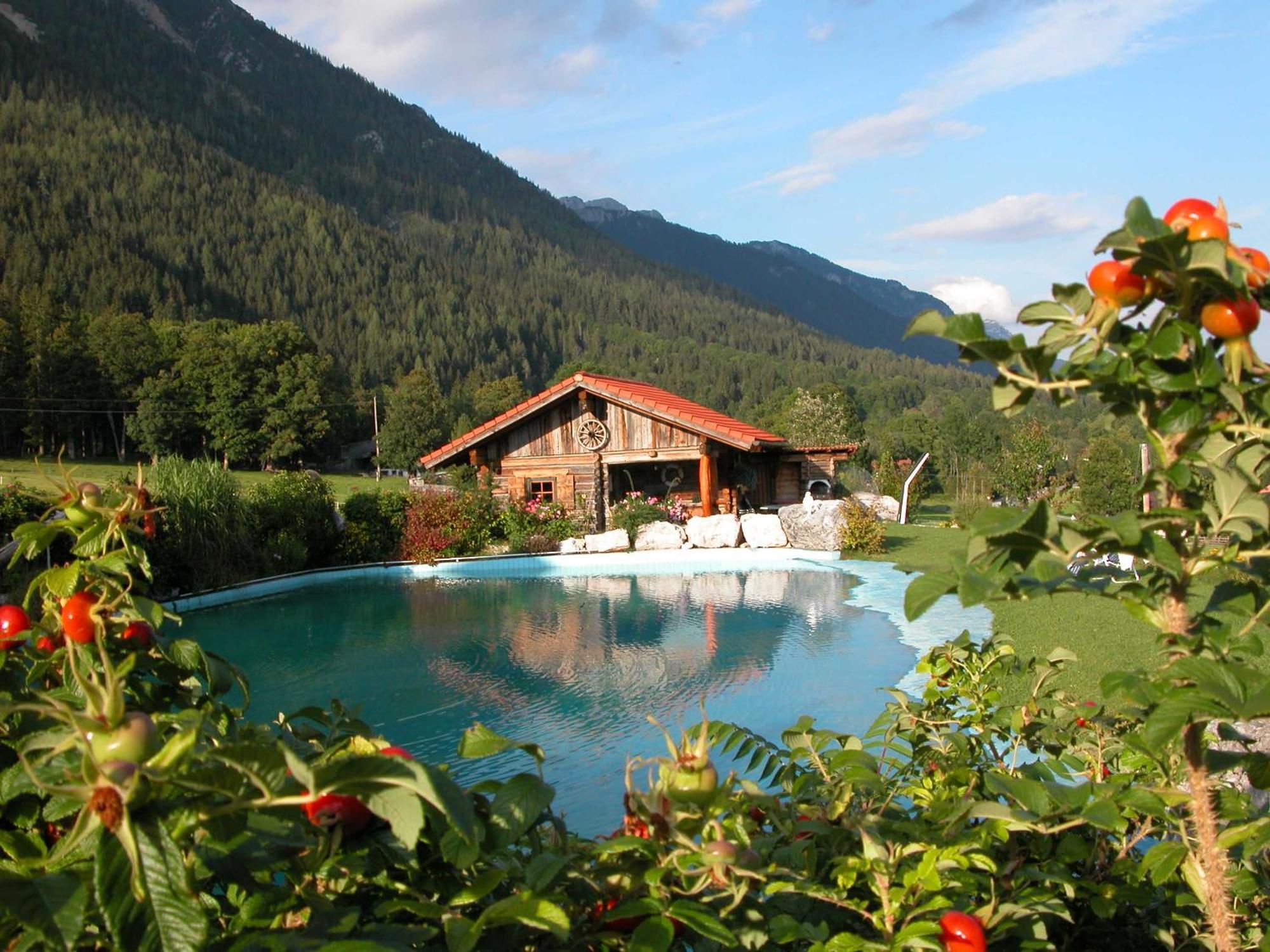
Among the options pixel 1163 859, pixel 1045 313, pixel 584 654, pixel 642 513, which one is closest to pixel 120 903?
pixel 1045 313

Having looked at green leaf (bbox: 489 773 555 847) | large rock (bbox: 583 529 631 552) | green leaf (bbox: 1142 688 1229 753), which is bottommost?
large rock (bbox: 583 529 631 552)

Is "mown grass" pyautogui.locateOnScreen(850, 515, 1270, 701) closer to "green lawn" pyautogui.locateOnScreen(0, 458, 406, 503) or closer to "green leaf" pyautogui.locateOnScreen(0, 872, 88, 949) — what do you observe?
"green leaf" pyautogui.locateOnScreen(0, 872, 88, 949)

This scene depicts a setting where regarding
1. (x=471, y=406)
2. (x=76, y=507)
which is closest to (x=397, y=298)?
(x=471, y=406)

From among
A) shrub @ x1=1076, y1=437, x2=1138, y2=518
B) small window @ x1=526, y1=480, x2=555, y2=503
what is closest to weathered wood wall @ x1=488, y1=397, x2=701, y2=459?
small window @ x1=526, y1=480, x2=555, y2=503

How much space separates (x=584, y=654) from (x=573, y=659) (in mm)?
281

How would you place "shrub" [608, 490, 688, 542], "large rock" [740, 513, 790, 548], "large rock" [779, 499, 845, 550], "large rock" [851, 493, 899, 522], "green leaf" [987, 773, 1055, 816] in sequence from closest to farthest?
"green leaf" [987, 773, 1055, 816] → "large rock" [779, 499, 845, 550] → "large rock" [740, 513, 790, 548] → "shrub" [608, 490, 688, 542] → "large rock" [851, 493, 899, 522]

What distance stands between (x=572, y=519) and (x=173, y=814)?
18.6 meters

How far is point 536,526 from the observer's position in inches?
747

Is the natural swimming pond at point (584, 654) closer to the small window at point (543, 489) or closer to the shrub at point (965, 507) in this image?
the small window at point (543, 489)

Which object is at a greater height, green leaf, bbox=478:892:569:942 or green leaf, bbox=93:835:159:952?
green leaf, bbox=93:835:159:952

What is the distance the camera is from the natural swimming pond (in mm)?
6875

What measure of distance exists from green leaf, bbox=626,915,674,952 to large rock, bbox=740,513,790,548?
16.6 metres

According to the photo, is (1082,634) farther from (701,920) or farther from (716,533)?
(716,533)

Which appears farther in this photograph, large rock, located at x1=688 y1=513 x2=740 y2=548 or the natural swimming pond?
large rock, located at x1=688 y1=513 x2=740 y2=548
